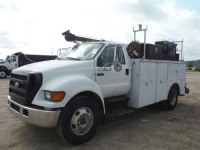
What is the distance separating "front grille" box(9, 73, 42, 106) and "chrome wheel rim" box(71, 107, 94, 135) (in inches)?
35.9

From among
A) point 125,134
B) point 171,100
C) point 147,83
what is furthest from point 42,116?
point 171,100

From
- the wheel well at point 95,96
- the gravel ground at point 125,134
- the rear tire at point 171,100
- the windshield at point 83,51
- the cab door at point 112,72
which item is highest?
the windshield at point 83,51

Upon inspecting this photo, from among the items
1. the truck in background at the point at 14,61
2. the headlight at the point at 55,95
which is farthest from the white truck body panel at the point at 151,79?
the truck in background at the point at 14,61

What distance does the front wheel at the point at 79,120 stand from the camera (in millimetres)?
4371

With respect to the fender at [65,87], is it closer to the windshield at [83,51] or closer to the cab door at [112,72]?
the cab door at [112,72]

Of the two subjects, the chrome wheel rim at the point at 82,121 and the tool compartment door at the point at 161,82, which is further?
the tool compartment door at the point at 161,82

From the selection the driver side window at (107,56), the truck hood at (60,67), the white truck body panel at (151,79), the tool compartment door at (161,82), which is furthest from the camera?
the tool compartment door at (161,82)

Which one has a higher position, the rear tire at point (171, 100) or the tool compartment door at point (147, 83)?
the tool compartment door at point (147, 83)

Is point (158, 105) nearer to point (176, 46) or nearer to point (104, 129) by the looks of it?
point (176, 46)

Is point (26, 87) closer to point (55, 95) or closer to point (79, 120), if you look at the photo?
point (55, 95)

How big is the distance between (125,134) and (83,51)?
224 cm

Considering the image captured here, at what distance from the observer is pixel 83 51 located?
5.62 meters

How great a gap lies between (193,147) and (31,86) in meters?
3.47

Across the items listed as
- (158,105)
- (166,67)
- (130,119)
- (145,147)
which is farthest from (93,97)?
(158,105)
